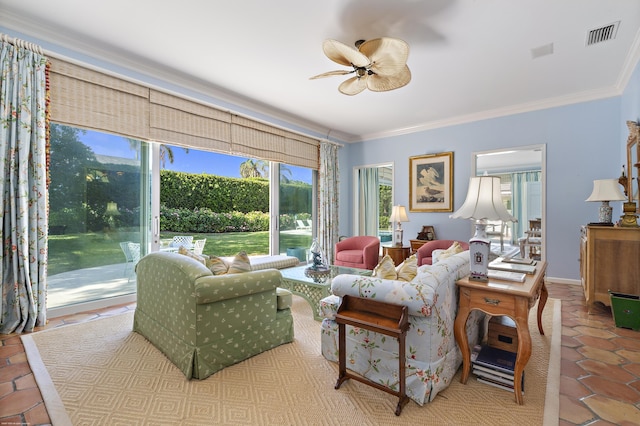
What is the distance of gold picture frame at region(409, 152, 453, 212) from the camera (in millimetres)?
5428

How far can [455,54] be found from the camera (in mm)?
3158

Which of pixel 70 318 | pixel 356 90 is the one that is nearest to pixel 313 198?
pixel 356 90

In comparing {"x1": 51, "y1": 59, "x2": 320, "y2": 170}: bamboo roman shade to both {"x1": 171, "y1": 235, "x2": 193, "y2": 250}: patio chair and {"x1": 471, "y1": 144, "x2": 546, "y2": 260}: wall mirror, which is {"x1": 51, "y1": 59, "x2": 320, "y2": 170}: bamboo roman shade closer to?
{"x1": 171, "y1": 235, "x2": 193, "y2": 250}: patio chair

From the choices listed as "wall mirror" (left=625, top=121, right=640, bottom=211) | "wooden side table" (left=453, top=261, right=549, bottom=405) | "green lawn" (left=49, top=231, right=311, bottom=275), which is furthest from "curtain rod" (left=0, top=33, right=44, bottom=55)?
"wall mirror" (left=625, top=121, right=640, bottom=211)

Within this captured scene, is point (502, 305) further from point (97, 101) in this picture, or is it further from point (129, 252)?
point (97, 101)

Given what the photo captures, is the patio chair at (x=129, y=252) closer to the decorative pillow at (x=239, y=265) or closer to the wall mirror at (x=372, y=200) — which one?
the decorative pillow at (x=239, y=265)

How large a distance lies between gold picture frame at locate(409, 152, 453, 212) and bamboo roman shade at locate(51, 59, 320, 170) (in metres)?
2.57

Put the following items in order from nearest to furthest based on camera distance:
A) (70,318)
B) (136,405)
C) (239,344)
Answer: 1. (136,405)
2. (239,344)
3. (70,318)

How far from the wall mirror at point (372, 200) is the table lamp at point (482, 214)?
457cm

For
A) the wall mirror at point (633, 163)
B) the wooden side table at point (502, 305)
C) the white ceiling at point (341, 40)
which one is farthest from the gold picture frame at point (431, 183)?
the wooden side table at point (502, 305)

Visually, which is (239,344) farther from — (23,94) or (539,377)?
(23,94)

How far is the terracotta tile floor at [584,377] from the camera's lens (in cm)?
164

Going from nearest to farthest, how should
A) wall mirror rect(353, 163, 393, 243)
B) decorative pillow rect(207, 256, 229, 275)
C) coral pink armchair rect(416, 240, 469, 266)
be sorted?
decorative pillow rect(207, 256, 229, 275)
coral pink armchair rect(416, 240, 469, 266)
wall mirror rect(353, 163, 393, 243)

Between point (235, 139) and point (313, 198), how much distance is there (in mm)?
2129
